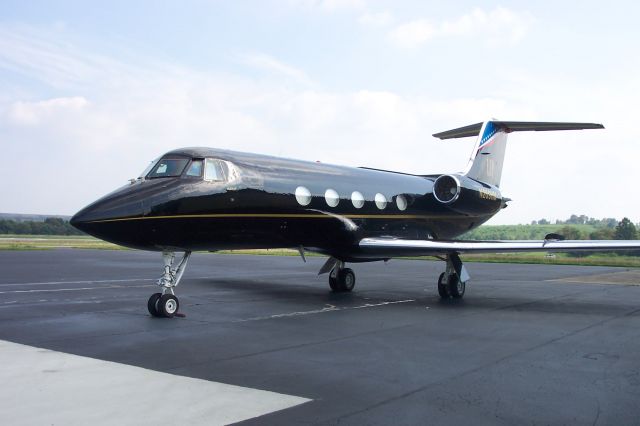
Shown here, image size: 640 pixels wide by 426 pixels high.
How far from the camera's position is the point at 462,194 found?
58.4ft

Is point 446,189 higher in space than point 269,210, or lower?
higher

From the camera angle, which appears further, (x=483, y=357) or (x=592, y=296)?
(x=592, y=296)

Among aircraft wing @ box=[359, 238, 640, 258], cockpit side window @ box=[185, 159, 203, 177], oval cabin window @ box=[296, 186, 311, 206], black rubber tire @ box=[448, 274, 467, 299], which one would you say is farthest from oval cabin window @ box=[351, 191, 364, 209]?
cockpit side window @ box=[185, 159, 203, 177]

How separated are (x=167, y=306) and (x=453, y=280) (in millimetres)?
7399

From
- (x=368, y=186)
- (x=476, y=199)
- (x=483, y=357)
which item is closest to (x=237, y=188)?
(x=368, y=186)

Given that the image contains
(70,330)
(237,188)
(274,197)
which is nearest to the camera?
(70,330)

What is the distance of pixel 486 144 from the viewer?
65.4 ft

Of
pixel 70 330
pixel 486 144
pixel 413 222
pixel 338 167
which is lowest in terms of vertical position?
pixel 70 330

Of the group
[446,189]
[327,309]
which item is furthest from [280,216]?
[446,189]

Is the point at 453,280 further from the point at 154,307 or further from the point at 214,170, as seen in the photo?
the point at 154,307

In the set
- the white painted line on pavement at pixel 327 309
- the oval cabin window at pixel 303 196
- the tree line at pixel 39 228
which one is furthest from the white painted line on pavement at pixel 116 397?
the tree line at pixel 39 228

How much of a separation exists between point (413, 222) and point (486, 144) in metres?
4.98

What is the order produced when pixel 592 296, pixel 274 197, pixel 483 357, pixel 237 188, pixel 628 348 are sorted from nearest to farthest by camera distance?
pixel 483 357
pixel 628 348
pixel 237 188
pixel 274 197
pixel 592 296

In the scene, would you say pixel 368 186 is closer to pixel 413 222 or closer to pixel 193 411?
pixel 413 222
